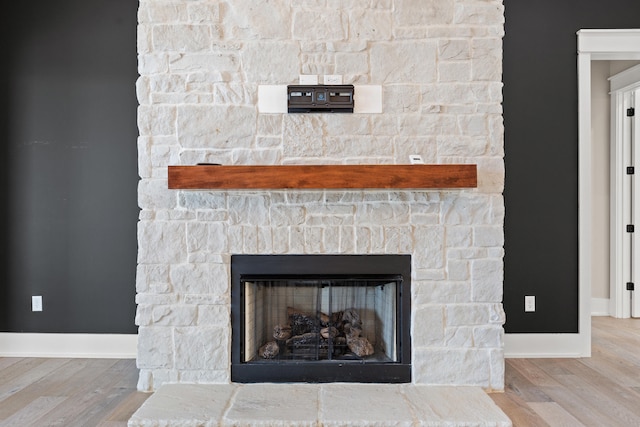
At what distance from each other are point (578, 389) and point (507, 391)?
417 mm

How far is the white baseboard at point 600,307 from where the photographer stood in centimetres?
465

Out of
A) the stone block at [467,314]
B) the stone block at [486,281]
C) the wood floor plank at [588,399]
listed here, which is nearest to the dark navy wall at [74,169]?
the stone block at [467,314]

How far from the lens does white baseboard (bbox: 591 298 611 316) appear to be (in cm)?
465

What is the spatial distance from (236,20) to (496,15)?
1.47 metres

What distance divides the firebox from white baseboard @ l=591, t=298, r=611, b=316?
9.68ft

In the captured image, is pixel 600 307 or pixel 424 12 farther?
pixel 600 307

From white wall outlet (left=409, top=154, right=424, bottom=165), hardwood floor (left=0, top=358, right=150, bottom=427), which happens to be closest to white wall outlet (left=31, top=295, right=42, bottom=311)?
hardwood floor (left=0, top=358, right=150, bottom=427)

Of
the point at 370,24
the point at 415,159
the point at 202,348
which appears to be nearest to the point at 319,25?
the point at 370,24

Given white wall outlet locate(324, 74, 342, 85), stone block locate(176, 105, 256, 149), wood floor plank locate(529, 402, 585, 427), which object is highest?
white wall outlet locate(324, 74, 342, 85)

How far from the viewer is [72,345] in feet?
10.9

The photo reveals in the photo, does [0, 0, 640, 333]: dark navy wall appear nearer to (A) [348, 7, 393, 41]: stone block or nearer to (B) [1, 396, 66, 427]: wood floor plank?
(B) [1, 396, 66, 427]: wood floor plank

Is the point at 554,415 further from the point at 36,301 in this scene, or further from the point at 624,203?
the point at 36,301

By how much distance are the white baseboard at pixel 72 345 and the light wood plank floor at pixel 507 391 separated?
0.27 feet

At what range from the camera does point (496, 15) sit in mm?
2682
